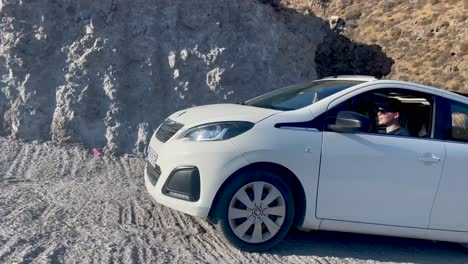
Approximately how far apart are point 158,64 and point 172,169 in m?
4.74

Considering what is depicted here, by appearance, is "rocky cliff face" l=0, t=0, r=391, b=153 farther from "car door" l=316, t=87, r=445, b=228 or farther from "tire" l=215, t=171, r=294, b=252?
"car door" l=316, t=87, r=445, b=228

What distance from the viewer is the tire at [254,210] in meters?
5.58

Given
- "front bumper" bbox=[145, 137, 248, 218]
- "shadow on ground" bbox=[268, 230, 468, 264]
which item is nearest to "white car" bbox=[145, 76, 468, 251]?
"front bumper" bbox=[145, 137, 248, 218]

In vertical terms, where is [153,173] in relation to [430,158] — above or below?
below

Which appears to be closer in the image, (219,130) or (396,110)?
(219,130)

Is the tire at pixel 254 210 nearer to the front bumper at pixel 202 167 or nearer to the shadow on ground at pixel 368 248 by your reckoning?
the front bumper at pixel 202 167

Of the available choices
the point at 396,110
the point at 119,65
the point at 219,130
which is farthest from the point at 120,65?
the point at 396,110

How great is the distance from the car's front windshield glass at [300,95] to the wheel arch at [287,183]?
69 centimetres

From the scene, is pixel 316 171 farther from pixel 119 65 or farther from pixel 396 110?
pixel 119 65

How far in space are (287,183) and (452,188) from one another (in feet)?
5.13

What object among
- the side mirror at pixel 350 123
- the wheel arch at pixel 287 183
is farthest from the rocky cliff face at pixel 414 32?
the wheel arch at pixel 287 183

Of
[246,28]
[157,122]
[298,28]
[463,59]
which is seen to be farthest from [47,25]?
[463,59]

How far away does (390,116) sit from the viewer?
6.32 meters

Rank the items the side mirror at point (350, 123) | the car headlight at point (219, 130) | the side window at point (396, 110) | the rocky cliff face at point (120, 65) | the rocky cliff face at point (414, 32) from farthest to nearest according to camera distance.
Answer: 1. the rocky cliff face at point (414, 32)
2. the rocky cliff face at point (120, 65)
3. the side window at point (396, 110)
4. the side mirror at point (350, 123)
5. the car headlight at point (219, 130)
